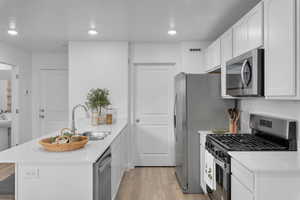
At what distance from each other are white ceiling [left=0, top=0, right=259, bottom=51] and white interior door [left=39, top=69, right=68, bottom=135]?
1378 mm

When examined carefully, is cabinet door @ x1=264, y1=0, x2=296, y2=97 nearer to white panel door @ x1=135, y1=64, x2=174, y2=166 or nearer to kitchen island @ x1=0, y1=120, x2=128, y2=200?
kitchen island @ x1=0, y1=120, x2=128, y2=200

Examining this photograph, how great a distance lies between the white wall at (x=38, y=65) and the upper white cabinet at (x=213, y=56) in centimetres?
333

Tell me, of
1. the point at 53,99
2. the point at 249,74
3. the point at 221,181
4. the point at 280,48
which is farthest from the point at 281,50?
the point at 53,99

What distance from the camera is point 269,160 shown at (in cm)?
180

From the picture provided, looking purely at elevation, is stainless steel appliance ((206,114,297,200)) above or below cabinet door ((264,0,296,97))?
below

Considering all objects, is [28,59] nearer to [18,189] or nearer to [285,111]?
[18,189]

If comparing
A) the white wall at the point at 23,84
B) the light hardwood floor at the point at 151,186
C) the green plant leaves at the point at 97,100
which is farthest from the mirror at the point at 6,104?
the light hardwood floor at the point at 151,186

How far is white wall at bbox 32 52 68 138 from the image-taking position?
5668 mm

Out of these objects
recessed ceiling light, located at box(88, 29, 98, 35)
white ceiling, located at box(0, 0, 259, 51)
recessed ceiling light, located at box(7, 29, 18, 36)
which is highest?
recessed ceiling light, located at box(7, 29, 18, 36)

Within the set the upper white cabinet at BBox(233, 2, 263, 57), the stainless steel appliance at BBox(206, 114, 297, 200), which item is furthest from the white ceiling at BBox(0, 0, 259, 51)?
the stainless steel appliance at BBox(206, 114, 297, 200)

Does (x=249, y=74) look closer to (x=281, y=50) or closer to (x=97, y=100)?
(x=281, y=50)

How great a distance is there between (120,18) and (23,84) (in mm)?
3345

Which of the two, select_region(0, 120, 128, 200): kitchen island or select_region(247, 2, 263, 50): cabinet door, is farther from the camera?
select_region(247, 2, 263, 50): cabinet door

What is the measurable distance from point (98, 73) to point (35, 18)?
1534 millimetres
